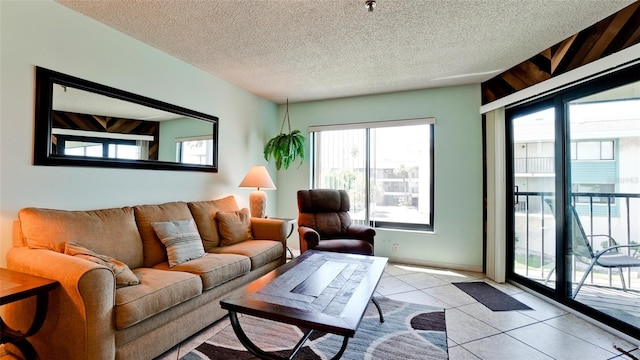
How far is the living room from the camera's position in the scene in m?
1.91

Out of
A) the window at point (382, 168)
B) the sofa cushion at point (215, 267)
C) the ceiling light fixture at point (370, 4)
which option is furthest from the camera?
the window at point (382, 168)

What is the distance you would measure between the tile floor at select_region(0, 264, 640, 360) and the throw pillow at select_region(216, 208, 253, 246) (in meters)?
0.92

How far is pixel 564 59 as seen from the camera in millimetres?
2551

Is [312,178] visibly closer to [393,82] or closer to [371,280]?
[393,82]

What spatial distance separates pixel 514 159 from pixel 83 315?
13.3 ft

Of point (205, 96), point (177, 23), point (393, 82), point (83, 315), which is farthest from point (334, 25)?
point (83, 315)

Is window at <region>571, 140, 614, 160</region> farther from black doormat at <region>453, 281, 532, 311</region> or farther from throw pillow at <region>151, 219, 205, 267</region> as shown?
throw pillow at <region>151, 219, 205, 267</region>

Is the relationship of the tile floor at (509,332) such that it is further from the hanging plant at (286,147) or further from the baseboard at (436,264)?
the hanging plant at (286,147)

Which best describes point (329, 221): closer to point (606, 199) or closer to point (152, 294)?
point (152, 294)

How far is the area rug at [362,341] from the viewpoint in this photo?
6.17ft

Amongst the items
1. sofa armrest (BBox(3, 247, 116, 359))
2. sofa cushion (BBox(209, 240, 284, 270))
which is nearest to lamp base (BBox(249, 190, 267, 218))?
sofa cushion (BBox(209, 240, 284, 270))

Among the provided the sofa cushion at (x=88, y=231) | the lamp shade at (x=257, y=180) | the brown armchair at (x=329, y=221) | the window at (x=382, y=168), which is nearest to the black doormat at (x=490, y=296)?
the window at (x=382, y=168)

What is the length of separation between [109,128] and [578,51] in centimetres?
405

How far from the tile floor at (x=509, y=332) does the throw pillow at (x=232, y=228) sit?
3.01 feet
